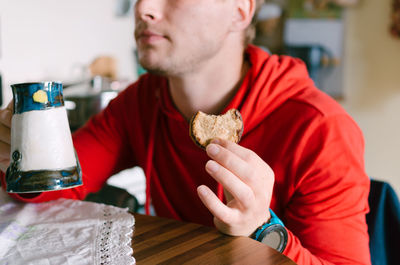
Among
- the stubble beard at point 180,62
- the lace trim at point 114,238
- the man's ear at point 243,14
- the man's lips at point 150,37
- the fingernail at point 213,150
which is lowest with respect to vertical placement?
the lace trim at point 114,238

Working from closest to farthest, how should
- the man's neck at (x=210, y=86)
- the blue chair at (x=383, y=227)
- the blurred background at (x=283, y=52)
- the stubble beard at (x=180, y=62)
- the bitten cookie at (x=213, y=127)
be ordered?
1. the bitten cookie at (x=213, y=127)
2. the blue chair at (x=383, y=227)
3. the stubble beard at (x=180, y=62)
4. the man's neck at (x=210, y=86)
5. the blurred background at (x=283, y=52)

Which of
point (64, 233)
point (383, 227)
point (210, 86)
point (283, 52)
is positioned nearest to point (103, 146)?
point (210, 86)

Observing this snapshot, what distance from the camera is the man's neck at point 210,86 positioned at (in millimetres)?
1149

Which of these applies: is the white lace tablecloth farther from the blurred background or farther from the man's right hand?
the blurred background

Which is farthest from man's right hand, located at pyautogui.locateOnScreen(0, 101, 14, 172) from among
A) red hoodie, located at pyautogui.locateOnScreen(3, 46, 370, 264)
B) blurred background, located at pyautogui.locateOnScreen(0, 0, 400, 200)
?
blurred background, located at pyautogui.locateOnScreen(0, 0, 400, 200)

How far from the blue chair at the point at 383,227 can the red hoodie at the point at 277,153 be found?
0.22 feet

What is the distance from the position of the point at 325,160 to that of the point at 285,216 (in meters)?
0.17

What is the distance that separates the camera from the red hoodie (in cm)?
84

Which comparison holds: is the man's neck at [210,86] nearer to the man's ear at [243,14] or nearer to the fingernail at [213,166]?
the man's ear at [243,14]

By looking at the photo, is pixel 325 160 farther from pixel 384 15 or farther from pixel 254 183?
pixel 384 15

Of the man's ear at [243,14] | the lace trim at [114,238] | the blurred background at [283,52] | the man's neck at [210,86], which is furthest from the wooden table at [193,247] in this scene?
the blurred background at [283,52]

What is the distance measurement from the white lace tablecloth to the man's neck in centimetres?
45

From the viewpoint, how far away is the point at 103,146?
1.26 meters

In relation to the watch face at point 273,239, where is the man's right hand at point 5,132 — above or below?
above
